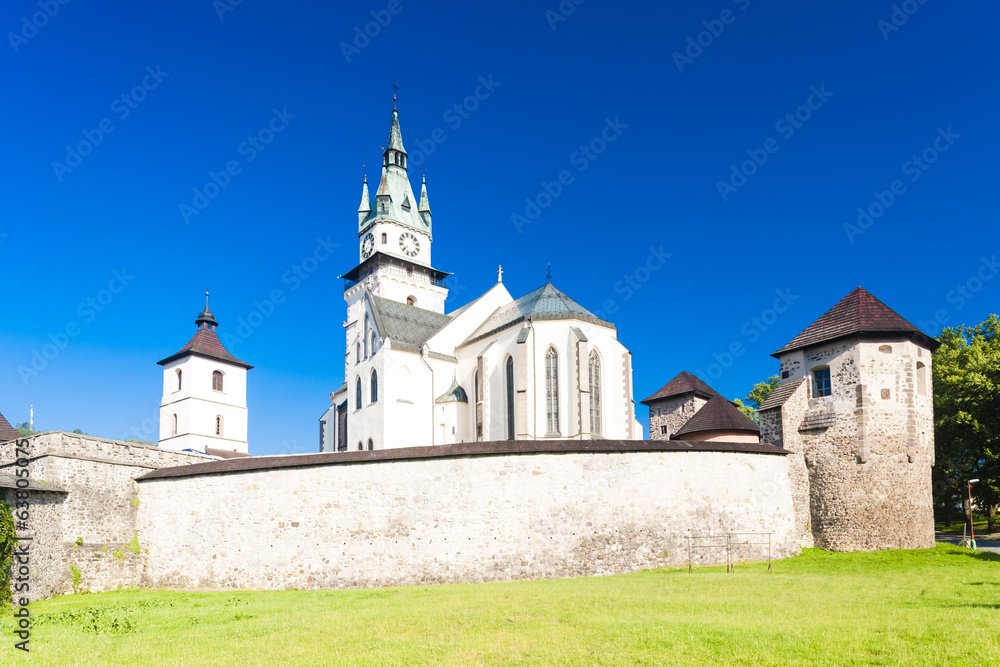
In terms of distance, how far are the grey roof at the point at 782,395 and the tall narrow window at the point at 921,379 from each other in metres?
3.60

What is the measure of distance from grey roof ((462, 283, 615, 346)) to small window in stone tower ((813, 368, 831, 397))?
37.2 ft

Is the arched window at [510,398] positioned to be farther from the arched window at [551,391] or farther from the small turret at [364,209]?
the small turret at [364,209]

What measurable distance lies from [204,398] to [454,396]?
84.6 feet

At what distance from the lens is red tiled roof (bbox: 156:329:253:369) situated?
55094mm

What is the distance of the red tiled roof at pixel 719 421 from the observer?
2583cm

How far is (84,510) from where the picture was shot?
859 inches

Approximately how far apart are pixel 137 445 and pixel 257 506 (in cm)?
506

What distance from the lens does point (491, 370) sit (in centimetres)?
3600

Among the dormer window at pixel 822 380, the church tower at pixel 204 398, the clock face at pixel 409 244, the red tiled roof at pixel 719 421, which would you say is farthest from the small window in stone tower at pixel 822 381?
the church tower at pixel 204 398

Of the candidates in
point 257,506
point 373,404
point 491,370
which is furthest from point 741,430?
point 373,404

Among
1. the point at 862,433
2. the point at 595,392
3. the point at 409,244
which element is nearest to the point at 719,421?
the point at 862,433

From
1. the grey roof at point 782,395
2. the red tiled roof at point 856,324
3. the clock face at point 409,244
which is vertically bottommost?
the grey roof at point 782,395

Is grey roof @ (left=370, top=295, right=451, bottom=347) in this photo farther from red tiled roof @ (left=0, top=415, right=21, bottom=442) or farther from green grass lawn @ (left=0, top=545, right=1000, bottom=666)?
green grass lawn @ (left=0, top=545, right=1000, bottom=666)

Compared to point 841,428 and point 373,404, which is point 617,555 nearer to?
point 841,428
